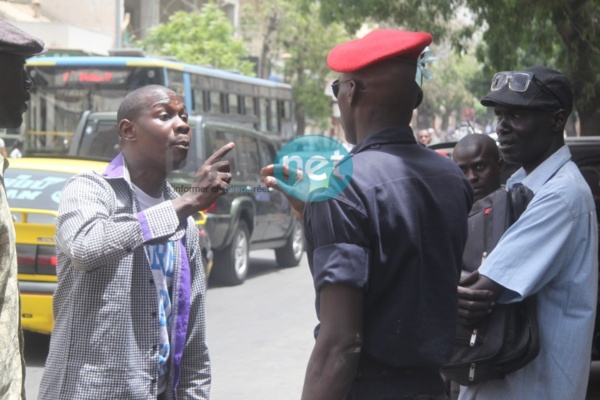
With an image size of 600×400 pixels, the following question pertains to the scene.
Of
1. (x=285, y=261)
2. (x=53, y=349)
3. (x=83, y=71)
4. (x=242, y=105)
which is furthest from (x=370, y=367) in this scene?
(x=242, y=105)

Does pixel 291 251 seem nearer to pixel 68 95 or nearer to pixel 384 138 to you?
pixel 68 95

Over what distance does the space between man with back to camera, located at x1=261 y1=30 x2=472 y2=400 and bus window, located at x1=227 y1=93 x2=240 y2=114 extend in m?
15.3

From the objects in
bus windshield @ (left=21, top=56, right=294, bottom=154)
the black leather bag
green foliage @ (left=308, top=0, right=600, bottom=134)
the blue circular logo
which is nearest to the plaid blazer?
the blue circular logo

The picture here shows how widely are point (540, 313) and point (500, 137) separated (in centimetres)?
63

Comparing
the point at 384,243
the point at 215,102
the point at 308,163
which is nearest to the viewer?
the point at 384,243

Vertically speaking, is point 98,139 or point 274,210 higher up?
point 98,139

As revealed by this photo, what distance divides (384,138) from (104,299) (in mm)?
1035

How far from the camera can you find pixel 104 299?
295 centimetres

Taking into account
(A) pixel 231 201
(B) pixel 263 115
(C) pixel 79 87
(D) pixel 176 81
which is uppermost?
(D) pixel 176 81

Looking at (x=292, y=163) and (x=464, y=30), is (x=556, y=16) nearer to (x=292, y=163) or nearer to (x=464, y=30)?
(x=464, y=30)

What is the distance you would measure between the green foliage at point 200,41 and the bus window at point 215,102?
36.3 ft

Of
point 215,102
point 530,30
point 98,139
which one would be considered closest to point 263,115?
point 215,102

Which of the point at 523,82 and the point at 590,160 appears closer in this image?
the point at 523,82

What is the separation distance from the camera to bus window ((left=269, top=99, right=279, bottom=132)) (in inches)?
810
